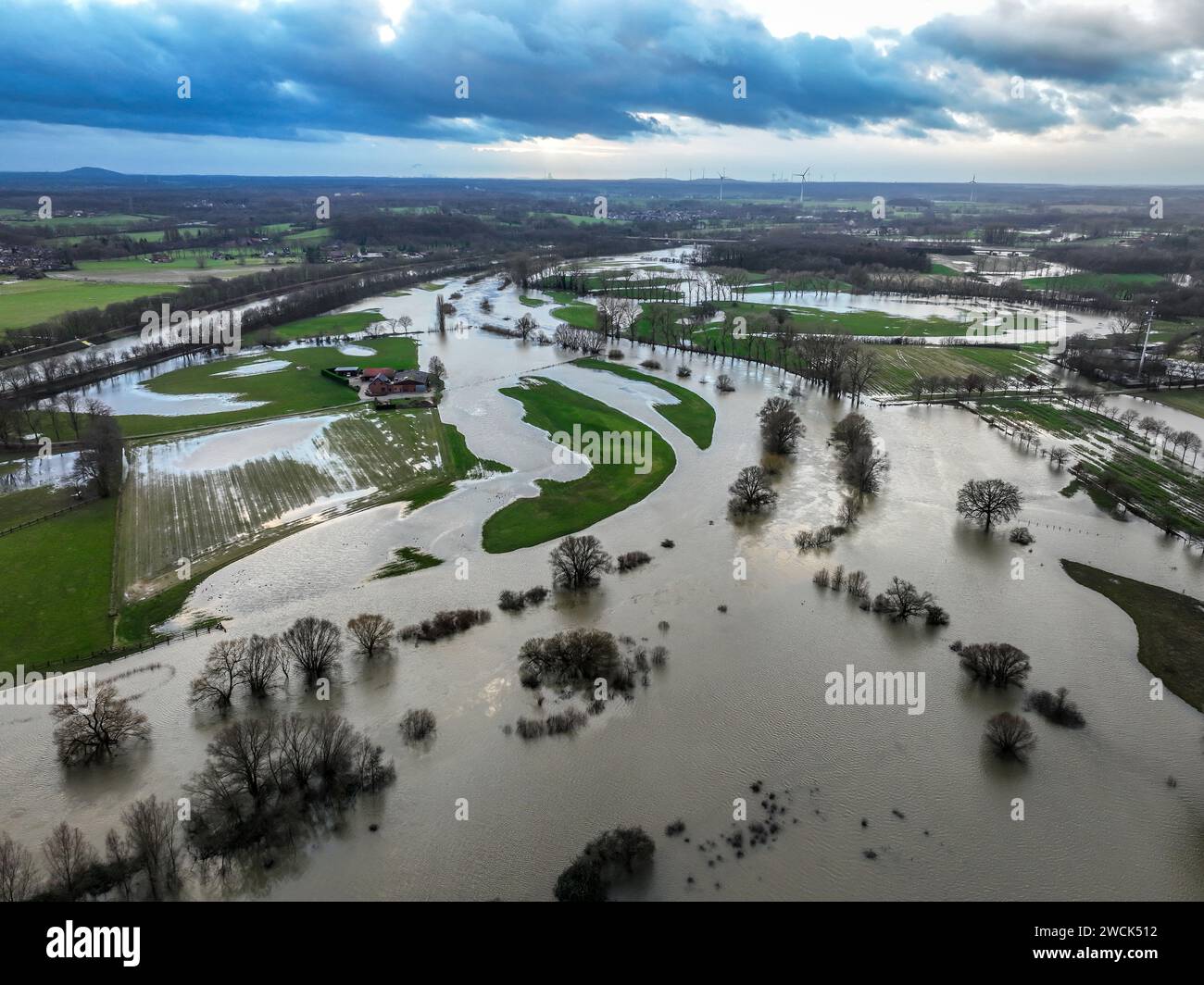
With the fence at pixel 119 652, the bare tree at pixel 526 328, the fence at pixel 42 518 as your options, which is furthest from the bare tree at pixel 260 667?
the bare tree at pixel 526 328

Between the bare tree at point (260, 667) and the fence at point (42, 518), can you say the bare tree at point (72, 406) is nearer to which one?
the fence at point (42, 518)

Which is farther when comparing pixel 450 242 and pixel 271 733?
pixel 450 242

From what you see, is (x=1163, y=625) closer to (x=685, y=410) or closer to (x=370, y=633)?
(x=370, y=633)

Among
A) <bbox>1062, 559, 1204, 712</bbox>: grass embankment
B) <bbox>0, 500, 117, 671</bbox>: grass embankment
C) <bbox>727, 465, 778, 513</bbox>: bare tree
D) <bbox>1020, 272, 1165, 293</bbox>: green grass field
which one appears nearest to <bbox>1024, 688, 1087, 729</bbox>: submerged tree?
<bbox>1062, 559, 1204, 712</bbox>: grass embankment

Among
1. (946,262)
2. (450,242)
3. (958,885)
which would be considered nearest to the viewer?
(958,885)
